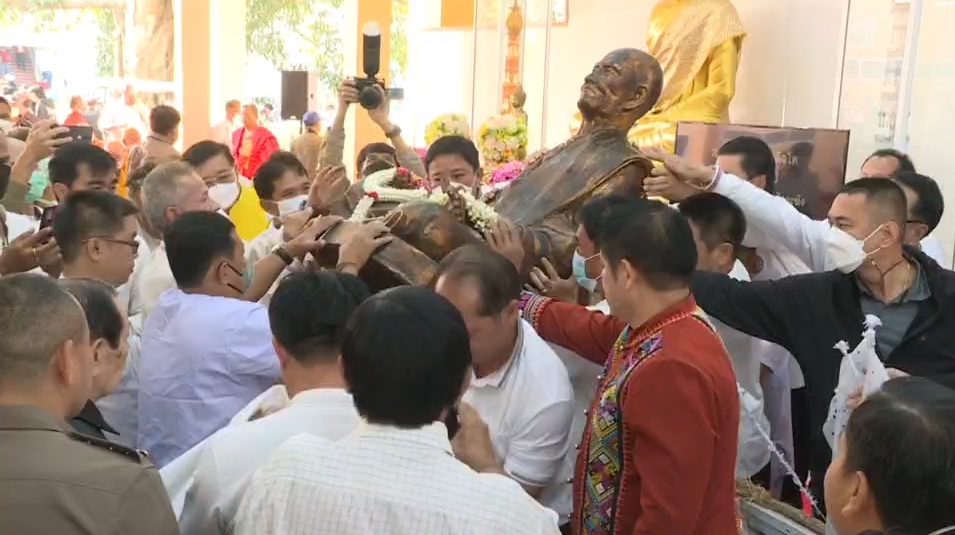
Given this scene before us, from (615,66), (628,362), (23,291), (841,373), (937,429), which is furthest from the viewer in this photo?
(615,66)

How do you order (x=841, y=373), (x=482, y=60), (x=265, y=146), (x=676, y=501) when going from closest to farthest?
(x=676, y=501), (x=841, y=373), (x=265, y=146), (x=482, y=60)

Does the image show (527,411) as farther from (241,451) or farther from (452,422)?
(241,451)

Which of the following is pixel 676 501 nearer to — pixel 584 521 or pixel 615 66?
pixel 584 521

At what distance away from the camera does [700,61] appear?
7539 mm

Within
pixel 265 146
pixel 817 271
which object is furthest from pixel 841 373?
pixel 265 146

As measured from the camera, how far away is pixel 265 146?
978cm

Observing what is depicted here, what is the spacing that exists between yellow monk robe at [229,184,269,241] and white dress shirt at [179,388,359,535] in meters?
3.06

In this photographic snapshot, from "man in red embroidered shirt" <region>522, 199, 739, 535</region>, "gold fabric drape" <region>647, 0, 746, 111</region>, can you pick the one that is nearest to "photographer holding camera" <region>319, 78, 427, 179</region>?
"man in red embroidered shirt" <region>522, 199, 739, 535</region>

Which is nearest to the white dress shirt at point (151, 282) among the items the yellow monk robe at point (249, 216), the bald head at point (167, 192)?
the bald head at point (167, 192)

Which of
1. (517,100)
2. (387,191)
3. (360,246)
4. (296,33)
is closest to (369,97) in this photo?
(387,191)

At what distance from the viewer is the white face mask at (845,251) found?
272 centimetres

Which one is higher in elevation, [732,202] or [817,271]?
[732,202]

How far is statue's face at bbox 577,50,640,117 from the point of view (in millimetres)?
3189

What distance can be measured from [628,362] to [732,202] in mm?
926
